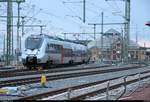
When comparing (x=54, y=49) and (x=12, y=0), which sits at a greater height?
(x=12, y=0)

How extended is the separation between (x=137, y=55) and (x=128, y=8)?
92.2 m

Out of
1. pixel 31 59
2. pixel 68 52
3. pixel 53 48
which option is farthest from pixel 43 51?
pixel 68 52

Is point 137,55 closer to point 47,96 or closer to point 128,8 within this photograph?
point 128,8

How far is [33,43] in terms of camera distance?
51781 mm

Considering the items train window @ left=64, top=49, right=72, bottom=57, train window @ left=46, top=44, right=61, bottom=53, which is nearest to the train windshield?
train window @ left=46, top=44, right=61, bottom=53

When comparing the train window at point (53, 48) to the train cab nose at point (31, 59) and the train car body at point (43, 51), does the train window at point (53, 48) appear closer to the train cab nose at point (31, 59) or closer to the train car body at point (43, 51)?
the train car body at point (43, 51)

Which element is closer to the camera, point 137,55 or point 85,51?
point 85,51

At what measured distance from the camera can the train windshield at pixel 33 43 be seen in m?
51.5

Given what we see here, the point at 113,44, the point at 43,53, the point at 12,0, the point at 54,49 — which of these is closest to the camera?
the point at 43,53

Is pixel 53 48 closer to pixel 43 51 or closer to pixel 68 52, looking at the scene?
pixel 43 51

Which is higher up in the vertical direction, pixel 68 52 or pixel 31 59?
pixel 68 52

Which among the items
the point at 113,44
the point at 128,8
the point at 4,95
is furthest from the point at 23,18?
the point at 113,44

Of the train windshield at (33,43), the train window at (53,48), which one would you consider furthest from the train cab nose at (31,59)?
the train window at (53,48)

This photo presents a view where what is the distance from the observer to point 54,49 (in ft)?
179
